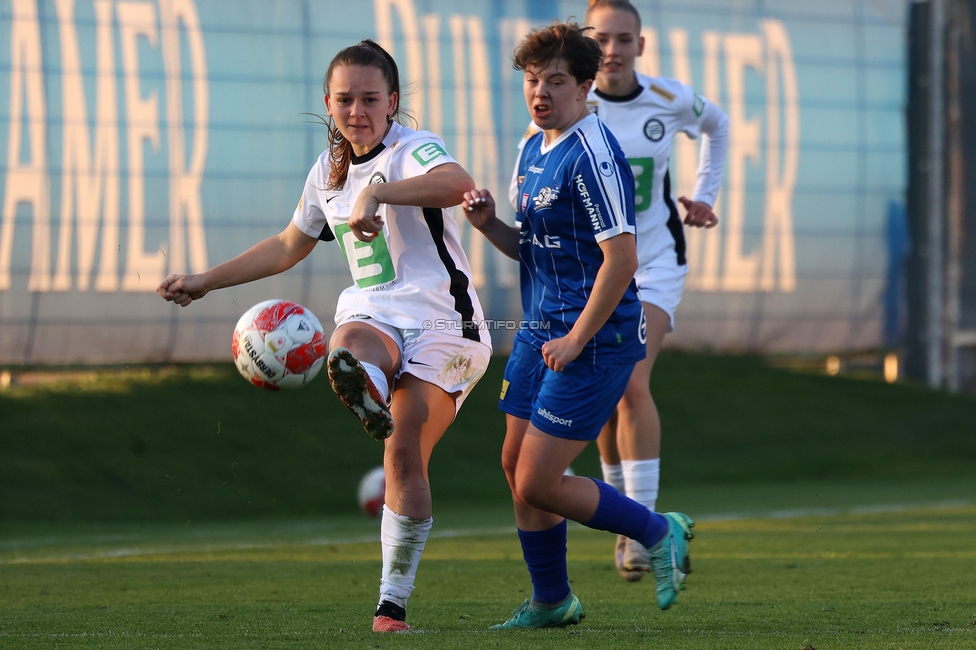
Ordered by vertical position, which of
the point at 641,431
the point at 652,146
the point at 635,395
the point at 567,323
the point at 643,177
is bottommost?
the point at 641,431

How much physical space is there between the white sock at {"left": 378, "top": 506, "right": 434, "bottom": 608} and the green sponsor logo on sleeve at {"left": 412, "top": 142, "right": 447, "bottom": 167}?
51.6 inches

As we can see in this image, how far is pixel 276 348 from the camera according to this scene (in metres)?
4.95

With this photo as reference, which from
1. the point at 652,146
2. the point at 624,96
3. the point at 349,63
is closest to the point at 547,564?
the point at 349,63

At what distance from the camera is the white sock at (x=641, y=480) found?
6578 mm

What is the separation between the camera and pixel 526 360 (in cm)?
497

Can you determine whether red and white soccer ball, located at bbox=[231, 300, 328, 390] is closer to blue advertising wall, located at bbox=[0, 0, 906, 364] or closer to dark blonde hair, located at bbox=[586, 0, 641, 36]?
dark blonde hair, located at bbox=[586, 0, 641, 36]

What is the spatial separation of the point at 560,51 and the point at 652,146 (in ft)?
7.19

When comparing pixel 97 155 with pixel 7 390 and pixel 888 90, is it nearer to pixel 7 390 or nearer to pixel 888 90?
pixel 7 390

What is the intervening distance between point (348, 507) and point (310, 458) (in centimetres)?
152

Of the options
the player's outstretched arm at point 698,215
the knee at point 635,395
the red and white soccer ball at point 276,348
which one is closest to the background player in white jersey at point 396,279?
the red and white soccer ball at point 276,348

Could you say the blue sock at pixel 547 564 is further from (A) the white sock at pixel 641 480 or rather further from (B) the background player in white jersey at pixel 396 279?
(A) the white sock at pixel 641 480

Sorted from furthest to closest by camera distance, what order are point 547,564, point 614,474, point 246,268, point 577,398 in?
point 614,474 → point 246,268 → point 547,564 → point 577,398

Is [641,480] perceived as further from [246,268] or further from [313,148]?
[313,148]

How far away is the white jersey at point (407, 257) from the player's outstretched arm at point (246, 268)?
0.27 m
